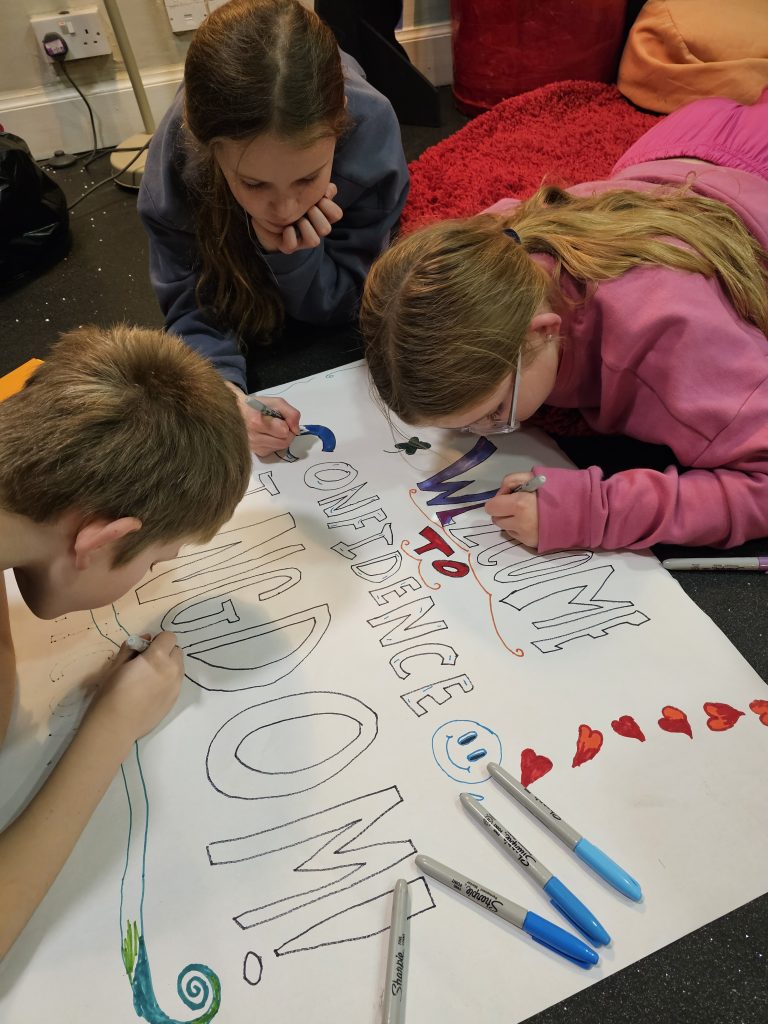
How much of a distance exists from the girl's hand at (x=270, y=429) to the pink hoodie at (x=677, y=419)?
11.9 inches

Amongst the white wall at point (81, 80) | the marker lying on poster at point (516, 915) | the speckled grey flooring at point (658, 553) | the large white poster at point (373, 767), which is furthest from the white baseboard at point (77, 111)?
the marker lying on poster at point (516, 915)

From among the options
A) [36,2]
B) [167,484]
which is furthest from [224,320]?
[36,2]

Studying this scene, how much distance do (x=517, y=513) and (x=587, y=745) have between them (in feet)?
0.82

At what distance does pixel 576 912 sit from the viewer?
521 mm

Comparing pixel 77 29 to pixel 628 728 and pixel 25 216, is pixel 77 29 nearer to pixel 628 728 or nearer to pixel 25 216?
pixel 25 216

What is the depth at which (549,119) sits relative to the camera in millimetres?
1558

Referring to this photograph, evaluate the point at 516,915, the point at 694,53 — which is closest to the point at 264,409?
the point at 516,915

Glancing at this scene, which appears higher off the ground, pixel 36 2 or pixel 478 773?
pixel 36 2

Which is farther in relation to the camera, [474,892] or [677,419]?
[677,419]

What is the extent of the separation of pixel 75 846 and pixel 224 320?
0.70 metres

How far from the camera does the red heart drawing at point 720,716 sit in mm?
616

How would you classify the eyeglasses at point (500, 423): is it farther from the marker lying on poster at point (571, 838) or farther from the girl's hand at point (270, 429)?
the marker lying on poster at point (571, 838)

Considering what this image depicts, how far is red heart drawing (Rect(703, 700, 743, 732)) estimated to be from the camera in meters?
0.62

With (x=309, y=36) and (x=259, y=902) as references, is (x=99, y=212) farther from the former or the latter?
(x=259, y=902)
